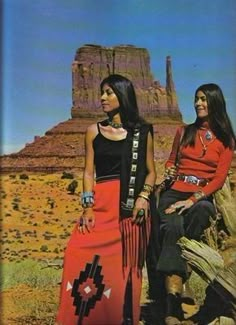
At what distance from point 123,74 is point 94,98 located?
281 millimetres

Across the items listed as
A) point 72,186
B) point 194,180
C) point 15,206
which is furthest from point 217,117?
point 15,206

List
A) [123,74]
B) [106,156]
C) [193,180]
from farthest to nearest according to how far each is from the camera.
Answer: [123,74], [193,180], [106,156]

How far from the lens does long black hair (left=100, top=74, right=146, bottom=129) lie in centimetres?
644

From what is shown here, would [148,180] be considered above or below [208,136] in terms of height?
below

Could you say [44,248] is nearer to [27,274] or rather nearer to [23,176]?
[27,274]

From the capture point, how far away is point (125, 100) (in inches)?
253

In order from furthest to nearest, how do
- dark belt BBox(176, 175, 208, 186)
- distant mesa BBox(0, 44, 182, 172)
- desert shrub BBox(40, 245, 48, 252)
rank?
desert shrub BBox(40, 245, 48, 252), distant mesa BBox(0, 44, 182, 172), dark belt BBox(176, 175, 208, 186)

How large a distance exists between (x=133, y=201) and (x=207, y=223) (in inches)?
22.1

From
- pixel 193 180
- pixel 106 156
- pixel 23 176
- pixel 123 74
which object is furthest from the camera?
pixel 23 176

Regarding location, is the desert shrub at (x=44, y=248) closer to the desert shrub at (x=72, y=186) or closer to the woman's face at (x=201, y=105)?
the desert shrub at (x=72, y=186)

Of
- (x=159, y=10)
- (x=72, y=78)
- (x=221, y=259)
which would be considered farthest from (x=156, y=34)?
(x=221, y=259)

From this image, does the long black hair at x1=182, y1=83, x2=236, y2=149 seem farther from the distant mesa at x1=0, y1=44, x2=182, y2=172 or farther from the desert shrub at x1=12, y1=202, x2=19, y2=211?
the desert shrub at x1=12, y1=202, x2=19, y2=211

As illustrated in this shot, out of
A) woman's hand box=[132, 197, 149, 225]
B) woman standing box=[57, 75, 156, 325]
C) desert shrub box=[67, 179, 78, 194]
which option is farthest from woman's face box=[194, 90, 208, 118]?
desert shrub box=[67, 179, 78, 194]

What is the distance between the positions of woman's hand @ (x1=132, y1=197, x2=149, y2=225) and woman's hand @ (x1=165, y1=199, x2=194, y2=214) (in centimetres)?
17
